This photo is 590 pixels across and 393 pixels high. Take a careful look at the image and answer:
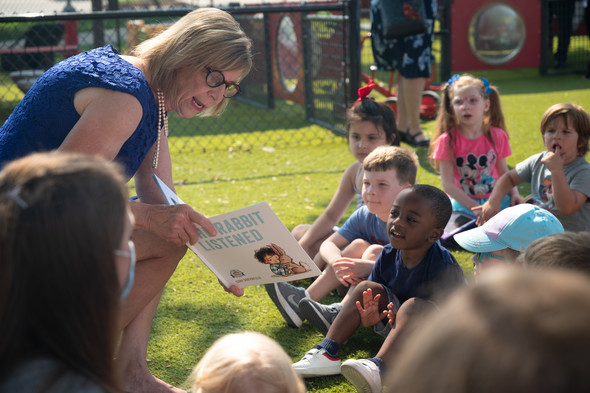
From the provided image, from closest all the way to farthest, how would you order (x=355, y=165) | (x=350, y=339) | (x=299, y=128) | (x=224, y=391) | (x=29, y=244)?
(x=29, y=244)
(x=224, y=391)
(x=350, y=339)
(x=355, y=165)
(x=299, y=128)

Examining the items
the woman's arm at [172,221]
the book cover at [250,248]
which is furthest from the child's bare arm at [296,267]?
the woman's arm at [172,221]

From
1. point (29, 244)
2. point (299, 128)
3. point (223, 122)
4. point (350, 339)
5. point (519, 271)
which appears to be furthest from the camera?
point (223, 122)

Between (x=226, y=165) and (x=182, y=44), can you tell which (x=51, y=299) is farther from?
(x=226, y=165)

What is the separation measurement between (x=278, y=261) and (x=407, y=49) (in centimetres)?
445

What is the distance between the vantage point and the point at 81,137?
2.33m

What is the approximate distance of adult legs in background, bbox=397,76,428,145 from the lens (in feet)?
21.7

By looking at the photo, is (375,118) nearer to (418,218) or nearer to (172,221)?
(418,218)

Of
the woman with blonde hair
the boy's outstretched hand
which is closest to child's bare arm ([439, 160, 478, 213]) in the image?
the boy's outstretched hand

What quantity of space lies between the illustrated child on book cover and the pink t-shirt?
206cm

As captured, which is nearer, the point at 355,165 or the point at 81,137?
the point at 81,137

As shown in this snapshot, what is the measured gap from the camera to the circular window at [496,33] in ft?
37.2

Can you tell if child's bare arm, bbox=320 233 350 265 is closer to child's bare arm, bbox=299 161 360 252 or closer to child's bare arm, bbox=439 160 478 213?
child's bare arm, bbox=299 161 360 252

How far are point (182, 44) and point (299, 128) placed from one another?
5.41 metres

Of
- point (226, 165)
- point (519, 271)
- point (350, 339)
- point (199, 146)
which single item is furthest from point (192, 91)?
point (199, 146)
